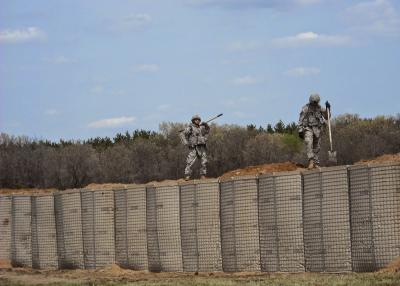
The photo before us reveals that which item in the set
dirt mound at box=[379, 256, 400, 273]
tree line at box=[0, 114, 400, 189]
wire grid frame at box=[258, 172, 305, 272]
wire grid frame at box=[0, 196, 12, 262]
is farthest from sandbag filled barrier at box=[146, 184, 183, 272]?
tree line at box=[0, 114, 400, 189]

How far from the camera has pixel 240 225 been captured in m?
22.2

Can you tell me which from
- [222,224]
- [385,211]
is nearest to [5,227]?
[222,224]

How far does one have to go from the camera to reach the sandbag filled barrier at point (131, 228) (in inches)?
985

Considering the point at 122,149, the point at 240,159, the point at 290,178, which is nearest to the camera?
the point at 290,178

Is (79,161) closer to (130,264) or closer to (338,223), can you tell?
(130,264)

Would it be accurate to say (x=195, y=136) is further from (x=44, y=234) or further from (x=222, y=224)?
(x=222, y=224)

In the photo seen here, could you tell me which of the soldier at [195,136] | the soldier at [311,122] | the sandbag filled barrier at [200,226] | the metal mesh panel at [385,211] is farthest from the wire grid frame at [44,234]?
the metal mesh panel at [385,211]

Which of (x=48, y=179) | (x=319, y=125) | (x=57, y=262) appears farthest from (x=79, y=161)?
(x=319, y=125)

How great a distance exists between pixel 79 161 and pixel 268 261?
3465 centimetres

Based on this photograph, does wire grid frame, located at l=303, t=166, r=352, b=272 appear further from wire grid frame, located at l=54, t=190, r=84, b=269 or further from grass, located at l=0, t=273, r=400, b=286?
wire grid frame, located at l=54, t=190, r=84, b=269

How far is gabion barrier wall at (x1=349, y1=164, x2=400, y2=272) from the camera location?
60.8ft

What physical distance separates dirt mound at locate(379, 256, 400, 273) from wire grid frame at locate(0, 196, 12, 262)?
14723 mm

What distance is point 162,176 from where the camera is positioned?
5212 centimetres

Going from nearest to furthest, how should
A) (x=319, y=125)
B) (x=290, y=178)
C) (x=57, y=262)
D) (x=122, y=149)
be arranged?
(x=290, y=178) → (x=319, y=125) → (x=57, y=262) → (x=122, y=149)
